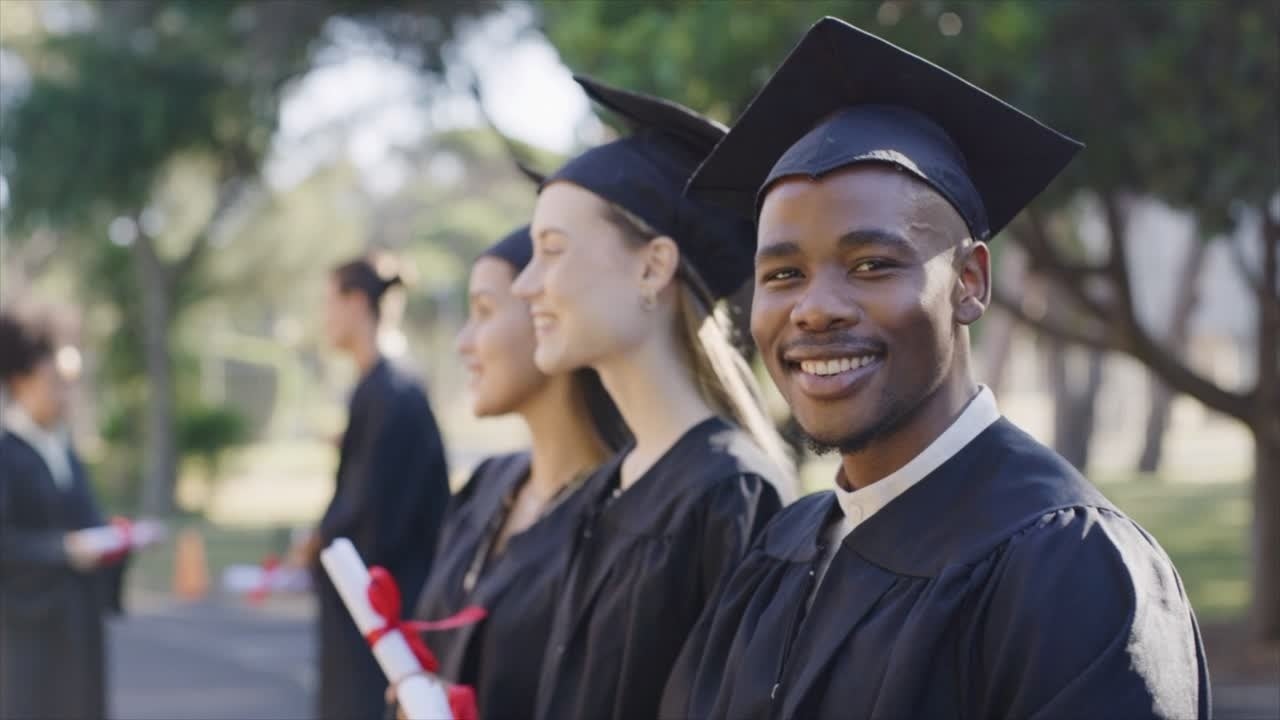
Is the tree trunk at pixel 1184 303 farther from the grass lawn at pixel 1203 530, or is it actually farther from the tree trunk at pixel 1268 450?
the tree trunk at pixel 1268 450

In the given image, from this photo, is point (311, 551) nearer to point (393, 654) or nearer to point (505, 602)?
point (505, 602)

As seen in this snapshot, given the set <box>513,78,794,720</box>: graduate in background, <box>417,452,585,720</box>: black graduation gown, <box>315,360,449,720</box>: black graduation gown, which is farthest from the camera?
<box>315,360,449,720</box>: black graduation gown

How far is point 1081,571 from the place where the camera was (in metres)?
1.90

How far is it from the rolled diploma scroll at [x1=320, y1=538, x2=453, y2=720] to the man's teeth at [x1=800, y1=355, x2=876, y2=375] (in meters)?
1.17

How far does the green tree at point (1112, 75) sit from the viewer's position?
321 inches

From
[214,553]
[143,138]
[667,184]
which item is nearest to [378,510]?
[667,184]

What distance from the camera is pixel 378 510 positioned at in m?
6.02

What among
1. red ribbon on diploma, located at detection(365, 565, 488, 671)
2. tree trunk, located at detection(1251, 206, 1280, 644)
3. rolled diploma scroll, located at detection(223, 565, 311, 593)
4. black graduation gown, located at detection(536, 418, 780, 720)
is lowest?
tree trunk, located at detection(1251, 206, 1280, 644)

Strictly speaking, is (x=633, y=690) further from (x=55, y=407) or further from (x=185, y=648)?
(x=185, y=648)

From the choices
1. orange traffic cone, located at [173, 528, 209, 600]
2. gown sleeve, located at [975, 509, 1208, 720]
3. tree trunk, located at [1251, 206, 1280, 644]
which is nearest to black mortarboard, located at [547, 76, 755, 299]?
gown sleeve, located at [975, 509, 1208, 720]

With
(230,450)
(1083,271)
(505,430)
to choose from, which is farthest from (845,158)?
(505,430)

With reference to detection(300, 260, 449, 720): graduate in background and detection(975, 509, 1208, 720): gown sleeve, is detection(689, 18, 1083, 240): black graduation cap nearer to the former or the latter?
detection(975, 509, 1208, 720): gown sleeve

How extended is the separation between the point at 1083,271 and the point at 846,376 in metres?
8.91

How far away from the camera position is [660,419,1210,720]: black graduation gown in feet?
6.07
